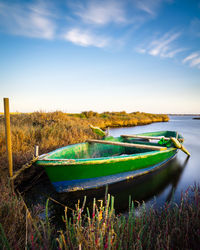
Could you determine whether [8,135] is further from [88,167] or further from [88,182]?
[88,182]

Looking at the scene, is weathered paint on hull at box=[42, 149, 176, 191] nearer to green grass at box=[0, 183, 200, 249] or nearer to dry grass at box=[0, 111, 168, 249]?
dry grass at box=[0, 111, 168, 249]

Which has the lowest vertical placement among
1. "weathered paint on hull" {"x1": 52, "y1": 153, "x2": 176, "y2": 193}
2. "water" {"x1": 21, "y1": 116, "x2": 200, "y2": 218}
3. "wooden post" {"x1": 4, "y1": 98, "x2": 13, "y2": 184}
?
"water" {"x1": 21, "y1": 116, "x2": 200, "y2": 218}

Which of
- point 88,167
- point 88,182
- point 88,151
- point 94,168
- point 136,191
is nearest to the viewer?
point 88,167

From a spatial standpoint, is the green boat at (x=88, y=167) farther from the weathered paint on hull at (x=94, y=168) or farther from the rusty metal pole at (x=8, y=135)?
the rusty metal pole at (x=8, y=135)

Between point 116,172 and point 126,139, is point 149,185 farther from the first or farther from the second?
point 126,139

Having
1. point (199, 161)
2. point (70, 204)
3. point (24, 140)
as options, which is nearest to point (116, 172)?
point (70, 204)

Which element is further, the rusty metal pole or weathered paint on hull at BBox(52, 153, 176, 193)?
weathered paint on hull at BBox(52, 153, 176, 193)

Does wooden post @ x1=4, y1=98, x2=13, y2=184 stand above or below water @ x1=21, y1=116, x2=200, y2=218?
above

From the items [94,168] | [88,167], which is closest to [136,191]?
[94,168]

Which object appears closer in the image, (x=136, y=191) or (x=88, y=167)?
(x=88, y=167)

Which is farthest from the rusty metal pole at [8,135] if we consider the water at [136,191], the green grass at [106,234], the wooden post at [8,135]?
the green grass at [106,234]

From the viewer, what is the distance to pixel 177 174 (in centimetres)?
638

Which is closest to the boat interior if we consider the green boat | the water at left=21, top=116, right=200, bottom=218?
Answer: the green boat

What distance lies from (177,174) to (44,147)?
5.50 meters
